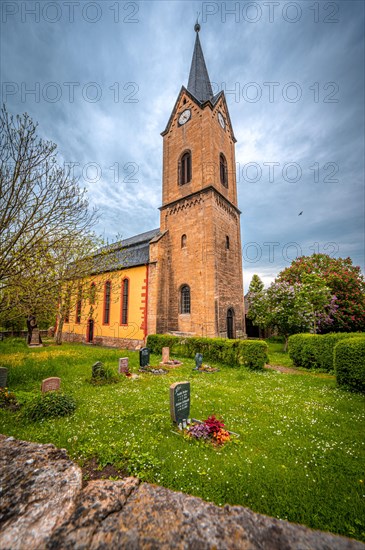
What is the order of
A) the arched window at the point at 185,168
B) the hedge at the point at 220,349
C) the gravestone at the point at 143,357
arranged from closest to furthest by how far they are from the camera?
→ the gravestone at the point at 143,357, the hedge at the point at 220,349, the arched window at the point at 185,168

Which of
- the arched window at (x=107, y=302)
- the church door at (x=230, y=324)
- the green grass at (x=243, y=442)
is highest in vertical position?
the arched window at (x=107, y=302)

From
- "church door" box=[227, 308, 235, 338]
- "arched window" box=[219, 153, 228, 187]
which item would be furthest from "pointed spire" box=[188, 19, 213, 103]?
"church door" box=[227, 308, 235, 338]

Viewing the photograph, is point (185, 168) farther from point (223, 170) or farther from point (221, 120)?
point (221, 120)

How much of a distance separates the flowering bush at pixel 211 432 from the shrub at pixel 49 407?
3.22 metres

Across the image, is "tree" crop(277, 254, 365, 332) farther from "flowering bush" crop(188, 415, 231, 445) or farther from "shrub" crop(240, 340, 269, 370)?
"flowering bush" crop(188, 415, 231, 445)

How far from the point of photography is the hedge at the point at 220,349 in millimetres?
11242

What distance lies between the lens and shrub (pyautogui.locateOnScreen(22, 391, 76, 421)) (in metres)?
5.27

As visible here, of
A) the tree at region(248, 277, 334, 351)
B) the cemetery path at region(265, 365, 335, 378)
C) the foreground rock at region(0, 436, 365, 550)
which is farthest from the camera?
the tree at region(248, 277, 334, 351)

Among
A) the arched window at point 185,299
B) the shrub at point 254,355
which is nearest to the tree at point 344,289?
the arched window at point 185,299

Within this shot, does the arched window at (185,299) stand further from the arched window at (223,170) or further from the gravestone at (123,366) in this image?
the arched window at (223,170)

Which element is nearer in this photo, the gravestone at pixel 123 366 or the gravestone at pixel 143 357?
the gravestone at pixel 123 366

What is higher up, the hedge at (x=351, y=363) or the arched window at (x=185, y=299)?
the arched window at (x=185, y=299)

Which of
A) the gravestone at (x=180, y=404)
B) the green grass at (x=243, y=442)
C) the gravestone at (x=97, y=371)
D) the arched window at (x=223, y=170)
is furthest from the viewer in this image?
the arched window at (x=223, y=170)

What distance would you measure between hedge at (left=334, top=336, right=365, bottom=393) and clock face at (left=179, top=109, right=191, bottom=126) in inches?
834
